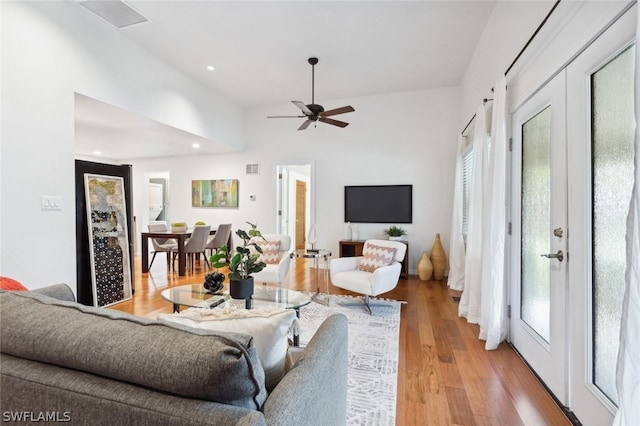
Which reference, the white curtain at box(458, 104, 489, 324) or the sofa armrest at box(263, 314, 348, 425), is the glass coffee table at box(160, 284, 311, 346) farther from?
the white curtain at box(458, 104, 489, 324)

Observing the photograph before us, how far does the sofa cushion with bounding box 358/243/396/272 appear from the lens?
11.6 ft

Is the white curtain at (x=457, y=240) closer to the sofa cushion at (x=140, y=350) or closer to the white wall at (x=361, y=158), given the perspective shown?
the white wall at (x=361, y=158)

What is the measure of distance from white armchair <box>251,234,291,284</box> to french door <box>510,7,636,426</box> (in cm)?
258

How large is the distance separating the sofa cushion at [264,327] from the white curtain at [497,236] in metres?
2.13

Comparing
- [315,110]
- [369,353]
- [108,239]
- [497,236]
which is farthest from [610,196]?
[108,239]

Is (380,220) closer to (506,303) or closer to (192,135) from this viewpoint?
(506,303)

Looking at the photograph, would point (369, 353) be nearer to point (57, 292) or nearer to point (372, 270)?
point (372, 270)

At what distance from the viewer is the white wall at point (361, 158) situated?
5.09 metres

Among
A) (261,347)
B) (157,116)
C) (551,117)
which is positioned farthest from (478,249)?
(157,116)

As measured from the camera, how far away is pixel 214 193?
6500 millimetres

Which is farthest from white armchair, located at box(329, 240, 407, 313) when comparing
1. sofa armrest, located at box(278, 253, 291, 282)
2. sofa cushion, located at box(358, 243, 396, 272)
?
sofa armrest, located at box(278, 253, 291, 282)

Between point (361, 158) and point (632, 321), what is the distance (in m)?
4.70

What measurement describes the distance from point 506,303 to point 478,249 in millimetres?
668

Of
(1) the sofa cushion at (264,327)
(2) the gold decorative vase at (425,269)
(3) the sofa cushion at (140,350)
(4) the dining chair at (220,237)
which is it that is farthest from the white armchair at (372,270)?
(4) the dining chair at (220,237)
